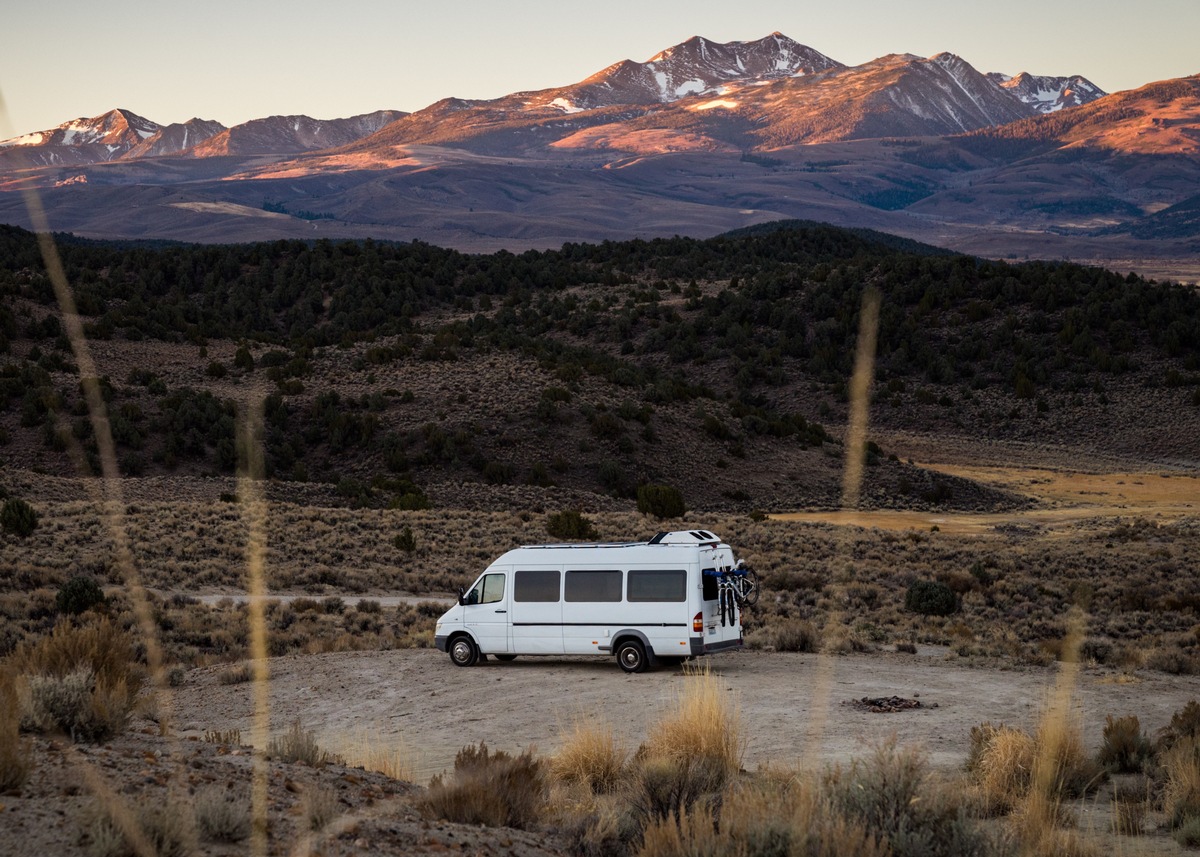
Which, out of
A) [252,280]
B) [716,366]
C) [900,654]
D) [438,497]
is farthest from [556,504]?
[252,280]

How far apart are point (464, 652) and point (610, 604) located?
267cm

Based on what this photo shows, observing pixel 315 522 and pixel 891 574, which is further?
pixel 315 522

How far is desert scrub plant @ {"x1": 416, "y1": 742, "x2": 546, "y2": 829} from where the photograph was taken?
28.0 feet

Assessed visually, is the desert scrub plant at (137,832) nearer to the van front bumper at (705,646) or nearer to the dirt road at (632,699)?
the dirt road at (632,699)

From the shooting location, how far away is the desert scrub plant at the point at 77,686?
→ 9719 mm

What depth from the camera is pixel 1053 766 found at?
33.6ft

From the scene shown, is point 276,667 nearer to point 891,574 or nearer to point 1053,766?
point 1053,766

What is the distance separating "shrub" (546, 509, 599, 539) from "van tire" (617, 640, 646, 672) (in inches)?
799

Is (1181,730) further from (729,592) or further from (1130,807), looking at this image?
(729,592)

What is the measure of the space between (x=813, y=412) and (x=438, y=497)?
3786cm

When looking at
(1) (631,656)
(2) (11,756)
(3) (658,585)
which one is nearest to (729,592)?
(3) (658,585)

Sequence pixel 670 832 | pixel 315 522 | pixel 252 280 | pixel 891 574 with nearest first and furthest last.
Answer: pixel 670 832 → pixel 891 574 → pixel 315 522 → pixel 252 280

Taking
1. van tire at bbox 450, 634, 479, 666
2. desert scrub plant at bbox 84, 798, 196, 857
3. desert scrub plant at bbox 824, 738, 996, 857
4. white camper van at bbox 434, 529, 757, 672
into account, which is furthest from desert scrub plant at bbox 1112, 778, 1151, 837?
van tire at bbox 450, 634, 479, 666

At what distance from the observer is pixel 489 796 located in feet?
28.5
